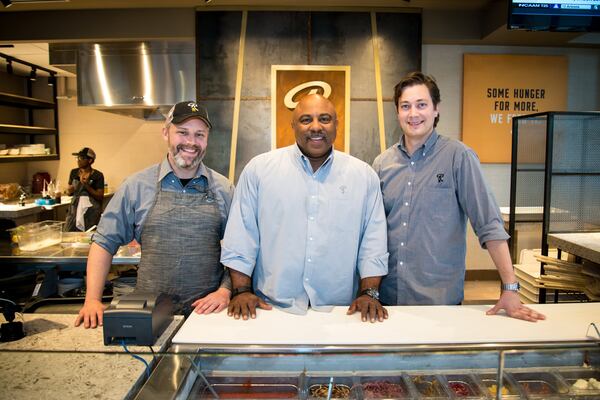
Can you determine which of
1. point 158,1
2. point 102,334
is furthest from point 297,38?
point 102,334

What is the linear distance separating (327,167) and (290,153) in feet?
0.58

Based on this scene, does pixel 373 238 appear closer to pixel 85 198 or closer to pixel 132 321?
pixel 132 321

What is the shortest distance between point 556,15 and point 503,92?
2494mm

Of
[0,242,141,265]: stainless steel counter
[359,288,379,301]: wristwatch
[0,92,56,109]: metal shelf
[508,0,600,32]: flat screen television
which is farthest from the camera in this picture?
[0,92,56,109]: metal shelf

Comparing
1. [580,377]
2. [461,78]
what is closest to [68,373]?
[580,377]

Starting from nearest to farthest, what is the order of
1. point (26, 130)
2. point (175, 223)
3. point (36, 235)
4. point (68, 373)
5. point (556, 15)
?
point (68, 373), point (175, 223), point (556, 15), point (36, 235), point (26, 130)

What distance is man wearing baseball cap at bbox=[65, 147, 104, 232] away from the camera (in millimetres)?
5102

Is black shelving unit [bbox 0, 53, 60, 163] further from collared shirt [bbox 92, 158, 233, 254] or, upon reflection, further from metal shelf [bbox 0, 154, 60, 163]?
collared shirt [bbox 92, 158, 233, 254]

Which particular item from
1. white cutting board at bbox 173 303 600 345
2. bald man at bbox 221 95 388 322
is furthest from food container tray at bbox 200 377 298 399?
bald man at bbox 221 95 388 322

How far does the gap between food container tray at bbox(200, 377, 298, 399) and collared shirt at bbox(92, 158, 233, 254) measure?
0.86m

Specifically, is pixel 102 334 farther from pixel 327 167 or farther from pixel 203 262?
pixel 327 167

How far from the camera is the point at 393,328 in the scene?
1395 millimetres

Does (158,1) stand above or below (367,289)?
above

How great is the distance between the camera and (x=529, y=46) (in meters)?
5.25
